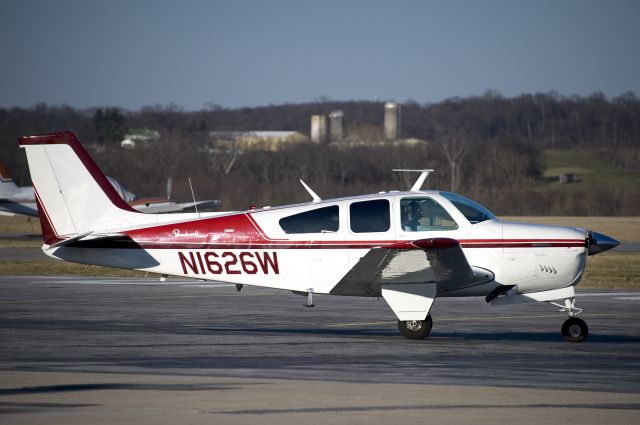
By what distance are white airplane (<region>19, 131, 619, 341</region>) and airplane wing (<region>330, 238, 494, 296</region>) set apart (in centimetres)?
2

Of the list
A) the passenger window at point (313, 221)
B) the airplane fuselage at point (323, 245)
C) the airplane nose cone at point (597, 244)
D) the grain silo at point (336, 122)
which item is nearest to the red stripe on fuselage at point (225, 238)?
the airplane fuselage at point (323, 245)

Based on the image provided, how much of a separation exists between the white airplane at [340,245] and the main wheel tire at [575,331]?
1cm

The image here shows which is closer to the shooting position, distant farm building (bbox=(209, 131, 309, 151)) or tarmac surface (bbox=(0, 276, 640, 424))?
tarmac surface (bbox=(0, 276, 640, 424))

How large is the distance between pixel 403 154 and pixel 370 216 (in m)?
88.1

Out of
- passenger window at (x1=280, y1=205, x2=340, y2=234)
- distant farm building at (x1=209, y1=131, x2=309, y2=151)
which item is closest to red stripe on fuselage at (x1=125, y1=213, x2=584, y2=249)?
passenger window at (x1=280, y1=205, x2=340, y2=234)

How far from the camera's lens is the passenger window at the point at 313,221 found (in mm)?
14594

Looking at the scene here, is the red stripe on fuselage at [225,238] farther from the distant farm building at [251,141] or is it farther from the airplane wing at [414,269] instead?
the distant farm building at [251,141]

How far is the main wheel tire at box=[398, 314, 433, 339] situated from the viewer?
1440 cm

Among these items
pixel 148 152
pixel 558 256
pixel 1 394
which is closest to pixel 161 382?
pixel 1 394

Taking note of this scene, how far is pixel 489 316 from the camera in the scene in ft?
58.1

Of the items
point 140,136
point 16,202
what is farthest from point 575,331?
point 140,136

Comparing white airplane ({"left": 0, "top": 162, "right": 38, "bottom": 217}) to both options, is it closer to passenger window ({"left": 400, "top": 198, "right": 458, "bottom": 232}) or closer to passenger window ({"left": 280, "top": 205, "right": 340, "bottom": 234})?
passenger window ({"left": 280, "top": 205, "right": 340, "bottom": 234})

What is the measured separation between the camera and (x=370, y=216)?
14.5 m

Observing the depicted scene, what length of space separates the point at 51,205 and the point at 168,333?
253 centimetres
